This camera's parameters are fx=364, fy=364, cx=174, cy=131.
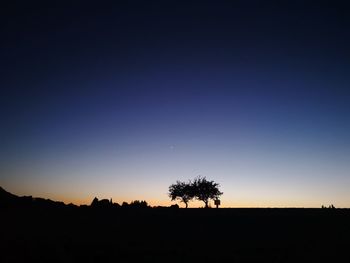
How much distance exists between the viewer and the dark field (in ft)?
99.9

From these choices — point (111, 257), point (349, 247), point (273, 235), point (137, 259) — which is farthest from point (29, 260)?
point (349, 247)

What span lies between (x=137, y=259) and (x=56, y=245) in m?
8.11

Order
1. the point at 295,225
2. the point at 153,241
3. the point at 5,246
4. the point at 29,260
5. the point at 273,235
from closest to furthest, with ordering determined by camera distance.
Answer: the point at 29,260 < the point at 5,246 < the point at 153,241 < the point at 273,235 < the point at 295,225

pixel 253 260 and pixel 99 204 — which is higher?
pixel 99 204

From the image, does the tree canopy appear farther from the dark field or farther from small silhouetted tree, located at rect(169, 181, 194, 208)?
the dark field

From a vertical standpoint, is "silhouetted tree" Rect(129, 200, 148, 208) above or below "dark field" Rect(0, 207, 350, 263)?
above

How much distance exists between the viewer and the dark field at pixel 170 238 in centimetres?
3044

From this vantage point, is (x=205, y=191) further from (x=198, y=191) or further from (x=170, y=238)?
(x=170, y=238)

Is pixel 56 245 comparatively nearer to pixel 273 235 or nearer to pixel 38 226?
pixel 38 226

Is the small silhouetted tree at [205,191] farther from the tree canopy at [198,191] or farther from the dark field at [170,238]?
the dark field at [170,238]

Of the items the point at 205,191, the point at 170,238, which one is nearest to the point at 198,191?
the point at 205,191

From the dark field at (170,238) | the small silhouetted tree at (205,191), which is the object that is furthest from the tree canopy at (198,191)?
the dark field at (170,238)

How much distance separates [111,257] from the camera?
30234mm

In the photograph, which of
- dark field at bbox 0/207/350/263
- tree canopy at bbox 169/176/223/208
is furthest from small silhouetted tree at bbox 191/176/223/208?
dark field at bbox 0/207/350/263
